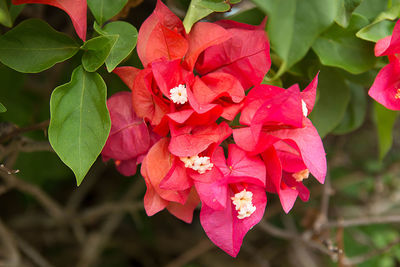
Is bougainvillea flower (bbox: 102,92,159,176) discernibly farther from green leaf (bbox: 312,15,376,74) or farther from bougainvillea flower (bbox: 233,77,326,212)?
green leaf (bbox: 312,15,376,74)

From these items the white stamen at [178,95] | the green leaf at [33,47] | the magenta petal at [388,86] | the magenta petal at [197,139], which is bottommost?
the magenta petal at [197,139]

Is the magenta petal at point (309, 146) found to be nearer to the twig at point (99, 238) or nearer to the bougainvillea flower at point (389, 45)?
the bougainvillea flower at point (389, 45)

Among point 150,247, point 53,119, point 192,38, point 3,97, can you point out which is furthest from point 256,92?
point 150,247

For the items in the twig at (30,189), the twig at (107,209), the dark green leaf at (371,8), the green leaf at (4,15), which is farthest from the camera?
the twig at (107,209)

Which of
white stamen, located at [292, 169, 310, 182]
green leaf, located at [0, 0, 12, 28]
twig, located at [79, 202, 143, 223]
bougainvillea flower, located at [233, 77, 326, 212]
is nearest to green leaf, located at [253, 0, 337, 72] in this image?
bougainvillea flower, located at [233, 77, 326, 212]

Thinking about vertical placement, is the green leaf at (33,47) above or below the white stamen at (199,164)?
above

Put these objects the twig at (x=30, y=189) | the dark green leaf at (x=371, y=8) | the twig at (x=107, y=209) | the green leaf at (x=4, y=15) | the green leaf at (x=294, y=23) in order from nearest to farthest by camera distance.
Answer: the green leaf at (x=294, y=23) → the green leaf at (x=4, y=15) → the dark green leaf at (x=371, y=8) → the twig at (x=30, y=189) → the twig at (x=107, y=209)

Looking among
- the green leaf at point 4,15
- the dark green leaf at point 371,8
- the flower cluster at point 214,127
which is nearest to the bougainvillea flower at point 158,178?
the flower cluster at point 214,127

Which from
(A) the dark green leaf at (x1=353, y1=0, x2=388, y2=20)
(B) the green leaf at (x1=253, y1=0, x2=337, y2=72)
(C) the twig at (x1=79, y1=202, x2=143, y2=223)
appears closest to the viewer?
(B) the green leaf at (x1=253, y1=0, x2=337, y2=72)
